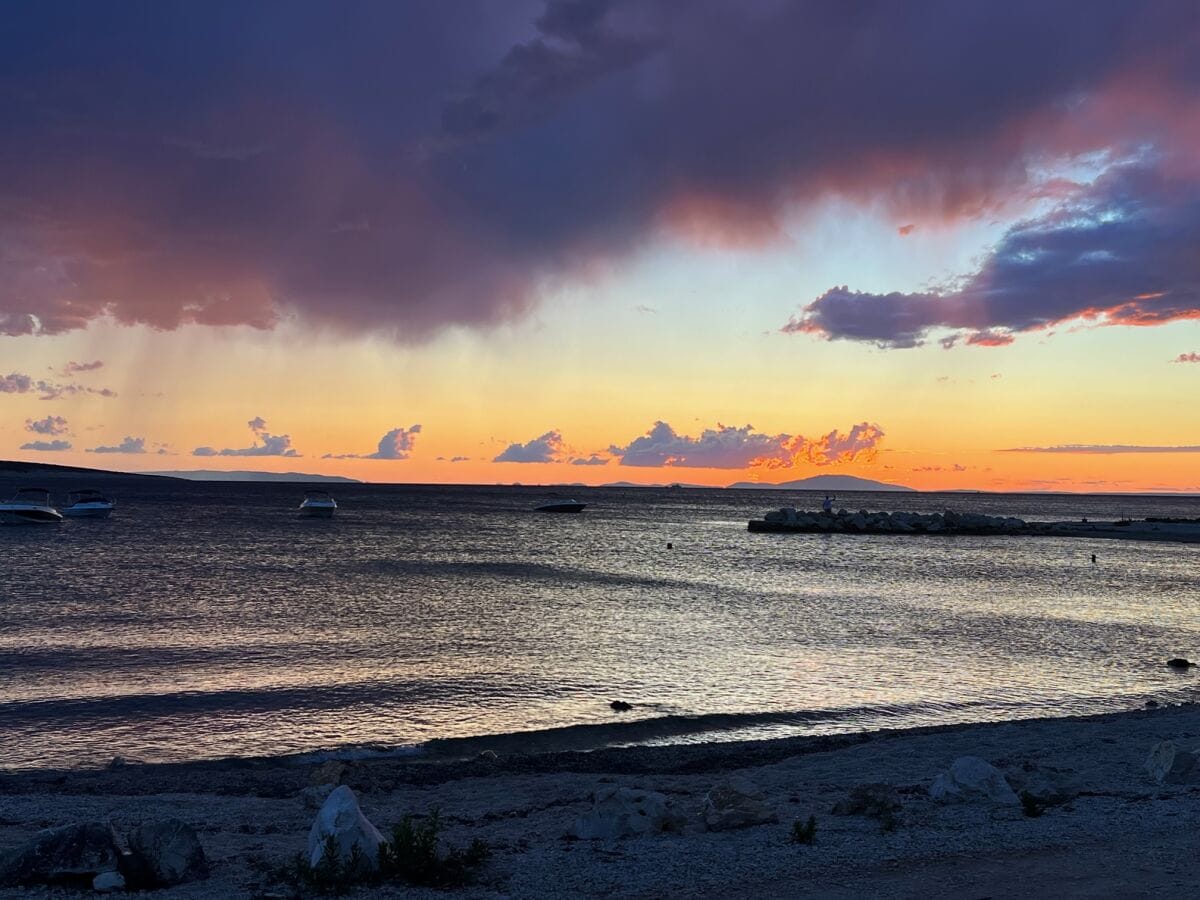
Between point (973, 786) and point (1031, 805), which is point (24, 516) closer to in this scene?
point (973, 786)

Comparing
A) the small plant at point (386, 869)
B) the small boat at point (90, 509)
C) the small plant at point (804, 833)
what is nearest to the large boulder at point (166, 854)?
the small plant at point (386, 869)

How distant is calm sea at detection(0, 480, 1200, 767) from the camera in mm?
20031

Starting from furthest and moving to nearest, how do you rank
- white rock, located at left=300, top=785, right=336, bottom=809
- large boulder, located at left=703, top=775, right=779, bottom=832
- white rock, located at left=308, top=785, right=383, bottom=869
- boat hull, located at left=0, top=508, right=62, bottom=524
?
boat hull, located at left=0, top=508, right=62, bottom=524 < white rock, located at left=300, top=785, right=336, bottom=809 < large boulder, located at left=703, top=775, right=779, bottom=832 < white rock, located at left=308, top=785, right=383, bottom=869

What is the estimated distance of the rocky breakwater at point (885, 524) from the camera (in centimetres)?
10944

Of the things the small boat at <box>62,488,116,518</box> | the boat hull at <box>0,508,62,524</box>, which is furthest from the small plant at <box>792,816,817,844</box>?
the small boat at <box>62,488,116,518</box>

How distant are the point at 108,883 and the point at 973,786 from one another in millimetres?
10429

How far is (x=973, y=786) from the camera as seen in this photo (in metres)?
12.2

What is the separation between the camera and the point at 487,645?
30.4 metres

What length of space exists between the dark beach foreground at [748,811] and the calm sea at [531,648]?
2498 millimetres

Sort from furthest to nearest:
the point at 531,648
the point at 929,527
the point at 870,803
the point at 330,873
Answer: the point at 929,527
the point at 531,648
the point at 870,803
the point at 330,873

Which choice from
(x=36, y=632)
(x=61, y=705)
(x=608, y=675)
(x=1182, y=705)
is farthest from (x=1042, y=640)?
(x=36, y=632)

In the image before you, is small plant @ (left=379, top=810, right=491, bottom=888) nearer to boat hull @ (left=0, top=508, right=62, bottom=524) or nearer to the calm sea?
the calm sea

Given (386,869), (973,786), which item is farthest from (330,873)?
(973,786)

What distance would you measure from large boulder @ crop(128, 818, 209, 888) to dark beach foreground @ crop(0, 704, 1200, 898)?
191mm
